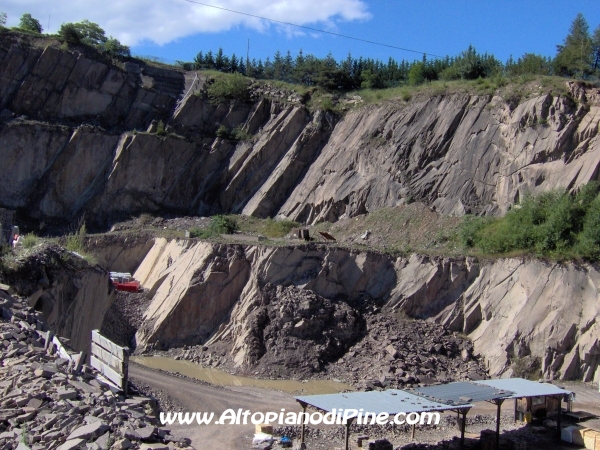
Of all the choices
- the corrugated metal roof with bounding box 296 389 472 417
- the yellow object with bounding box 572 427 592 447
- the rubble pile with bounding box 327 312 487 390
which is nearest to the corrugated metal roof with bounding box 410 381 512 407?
the corrugated metal roof with bounding box 296 389 472 417

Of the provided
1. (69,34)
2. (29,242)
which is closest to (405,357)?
(29,242)

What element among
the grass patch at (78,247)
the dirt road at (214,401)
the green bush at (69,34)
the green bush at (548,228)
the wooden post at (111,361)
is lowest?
the dirt road at (214,401)

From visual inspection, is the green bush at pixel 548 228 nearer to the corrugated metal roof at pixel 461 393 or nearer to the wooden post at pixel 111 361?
the corrugated metal roof at pixel 461 393

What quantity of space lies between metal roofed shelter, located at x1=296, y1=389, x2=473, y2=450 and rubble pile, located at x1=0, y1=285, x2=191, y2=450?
23.8 feet

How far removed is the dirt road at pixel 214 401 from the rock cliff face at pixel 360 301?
305cm

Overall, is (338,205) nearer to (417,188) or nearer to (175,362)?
(417,188)

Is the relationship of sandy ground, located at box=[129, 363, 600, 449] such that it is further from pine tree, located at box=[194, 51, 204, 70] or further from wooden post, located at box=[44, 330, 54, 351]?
pine tree, located at box=[194, 51, 204, 70]

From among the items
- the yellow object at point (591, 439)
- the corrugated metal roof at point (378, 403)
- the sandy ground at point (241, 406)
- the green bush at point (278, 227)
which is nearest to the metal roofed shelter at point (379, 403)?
the corrugated metal roof at point (378, 403)

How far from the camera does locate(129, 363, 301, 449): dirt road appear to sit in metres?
17.1

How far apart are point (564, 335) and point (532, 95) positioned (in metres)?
14.6

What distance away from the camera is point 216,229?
33.5 m

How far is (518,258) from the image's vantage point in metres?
26.6

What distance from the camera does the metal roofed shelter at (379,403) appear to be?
51.8ft

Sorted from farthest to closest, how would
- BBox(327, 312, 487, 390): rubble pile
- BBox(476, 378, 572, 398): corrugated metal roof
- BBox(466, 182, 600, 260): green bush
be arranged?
BBox(466, 182, 600, 260): green bush
BBox(327, 312, 487, 390): rubble pile
BBox(476, 378, 572, 398): corrugated metal roof
